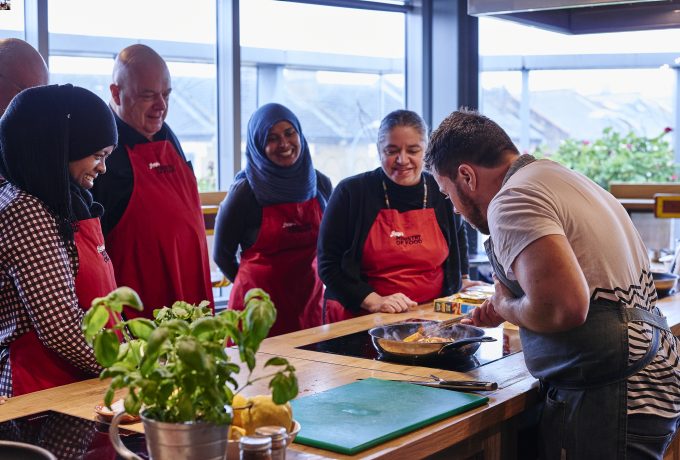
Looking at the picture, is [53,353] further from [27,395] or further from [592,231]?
[592,231]

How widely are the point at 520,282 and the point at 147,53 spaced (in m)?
1.82

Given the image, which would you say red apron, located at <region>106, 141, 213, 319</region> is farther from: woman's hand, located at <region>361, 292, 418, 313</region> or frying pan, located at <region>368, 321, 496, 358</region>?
frying pan, located at <region>368, 321, 496, 358</region>

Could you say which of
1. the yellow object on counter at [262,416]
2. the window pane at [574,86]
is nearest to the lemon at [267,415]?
the yellow object on counter at [262,416]

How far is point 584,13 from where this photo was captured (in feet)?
9.52

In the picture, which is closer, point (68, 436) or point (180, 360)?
point (180, 360)

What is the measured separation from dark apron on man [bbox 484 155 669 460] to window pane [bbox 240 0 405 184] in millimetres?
3131

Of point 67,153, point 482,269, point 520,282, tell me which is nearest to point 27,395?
point 67,153

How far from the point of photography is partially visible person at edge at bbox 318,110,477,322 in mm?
3404

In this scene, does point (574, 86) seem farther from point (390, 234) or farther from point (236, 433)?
point (236, 433)

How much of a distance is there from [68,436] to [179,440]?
0.54 metres

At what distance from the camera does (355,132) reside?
5.72 meters

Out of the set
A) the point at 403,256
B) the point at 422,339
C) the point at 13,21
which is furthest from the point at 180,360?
the point at 13,21

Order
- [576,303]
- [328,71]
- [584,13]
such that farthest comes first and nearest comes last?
[328,71]
[584,13]
[576,303]

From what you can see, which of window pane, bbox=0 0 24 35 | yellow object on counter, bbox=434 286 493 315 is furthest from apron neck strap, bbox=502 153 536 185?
window pane, bbox=0 0 24 35
